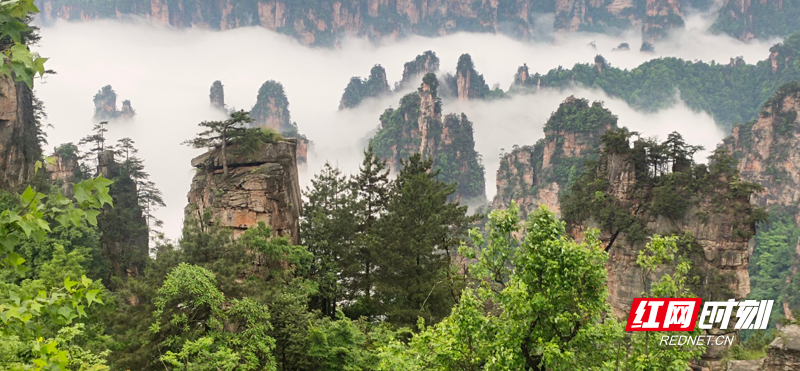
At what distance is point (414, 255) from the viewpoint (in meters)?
23.7

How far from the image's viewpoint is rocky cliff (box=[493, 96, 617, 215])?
87.4 meters

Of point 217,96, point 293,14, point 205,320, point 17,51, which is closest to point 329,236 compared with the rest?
point 205,320

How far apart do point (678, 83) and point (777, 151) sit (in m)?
97.6

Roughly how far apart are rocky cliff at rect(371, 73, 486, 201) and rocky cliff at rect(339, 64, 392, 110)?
33.3 meters

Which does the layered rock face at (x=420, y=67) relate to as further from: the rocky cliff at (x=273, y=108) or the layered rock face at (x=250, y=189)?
the layered rock face at (x=250, y=189)

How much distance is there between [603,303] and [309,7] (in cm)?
18799

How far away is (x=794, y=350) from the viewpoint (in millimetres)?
15836

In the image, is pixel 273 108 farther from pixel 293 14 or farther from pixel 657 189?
pixel 657 189

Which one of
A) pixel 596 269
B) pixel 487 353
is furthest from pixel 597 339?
pixel 487 353

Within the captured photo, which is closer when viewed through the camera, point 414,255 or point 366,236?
point 414,255

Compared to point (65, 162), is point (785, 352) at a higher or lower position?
lower

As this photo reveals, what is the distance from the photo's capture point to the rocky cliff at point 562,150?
3442 inches

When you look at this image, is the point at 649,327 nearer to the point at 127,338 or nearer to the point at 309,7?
the point at 127,338

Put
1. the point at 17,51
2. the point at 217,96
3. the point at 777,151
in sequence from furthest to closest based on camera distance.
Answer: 1. the point at 217,96
2. the point at 777,151
3. the point at 17,51
